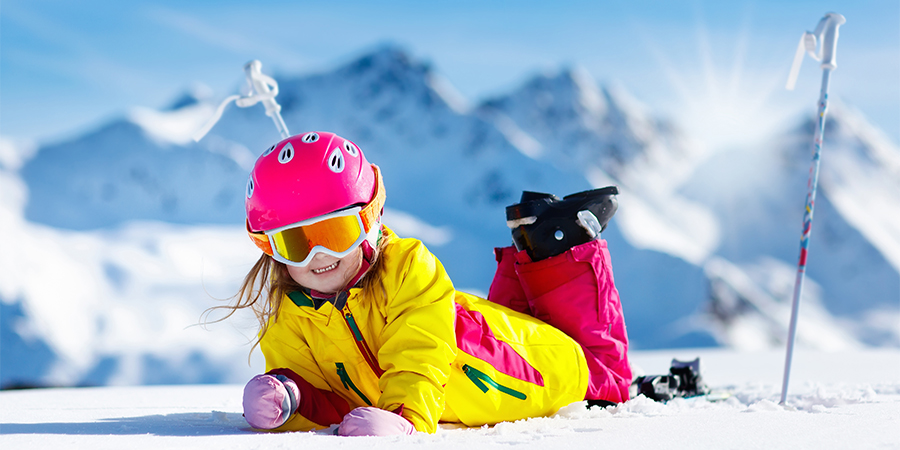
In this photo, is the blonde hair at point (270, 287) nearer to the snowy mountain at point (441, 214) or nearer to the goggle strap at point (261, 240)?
the goggle strap at point (261, 240)

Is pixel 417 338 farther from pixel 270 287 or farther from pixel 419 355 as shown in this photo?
pixel 270 287

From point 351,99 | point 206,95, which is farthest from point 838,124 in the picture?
point 206,95

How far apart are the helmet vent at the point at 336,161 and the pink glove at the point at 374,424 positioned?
0.60m

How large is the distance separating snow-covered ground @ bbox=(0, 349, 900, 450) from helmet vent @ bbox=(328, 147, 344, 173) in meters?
0.65

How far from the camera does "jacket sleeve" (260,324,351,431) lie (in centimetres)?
178

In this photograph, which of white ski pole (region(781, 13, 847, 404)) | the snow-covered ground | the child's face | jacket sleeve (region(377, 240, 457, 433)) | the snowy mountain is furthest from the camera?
the snowy mountain

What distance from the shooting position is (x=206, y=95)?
74438 mm

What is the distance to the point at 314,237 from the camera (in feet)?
5.39

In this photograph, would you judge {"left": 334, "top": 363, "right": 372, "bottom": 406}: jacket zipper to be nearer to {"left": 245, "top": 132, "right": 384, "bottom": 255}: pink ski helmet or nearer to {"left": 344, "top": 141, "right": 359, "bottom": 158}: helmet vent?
{"left": 245, "top": 132, "right": 384, "bottom": 255}: pink ski helmet

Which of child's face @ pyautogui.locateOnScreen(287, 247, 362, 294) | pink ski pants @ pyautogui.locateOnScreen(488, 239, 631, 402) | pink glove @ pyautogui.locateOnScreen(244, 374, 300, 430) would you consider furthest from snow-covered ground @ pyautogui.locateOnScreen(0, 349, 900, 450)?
child's face @ pyautogui.locateOnScreen(287, 247, 362, 294)

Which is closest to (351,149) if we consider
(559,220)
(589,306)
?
(559,220)

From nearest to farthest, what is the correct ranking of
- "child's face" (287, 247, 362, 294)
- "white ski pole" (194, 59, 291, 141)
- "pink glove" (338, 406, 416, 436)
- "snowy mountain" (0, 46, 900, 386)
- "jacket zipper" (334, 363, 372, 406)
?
"pink glove" (338, 406, 416, 436)
"child's face" (287, 247, 362, 294)
"jacket zipper" (334, 363, 372, 406)
"white ski pole" (194, 59, 291, 141)
"snowy mountain" (0, 46, 900, 386)

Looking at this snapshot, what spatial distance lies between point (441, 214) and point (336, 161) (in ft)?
179

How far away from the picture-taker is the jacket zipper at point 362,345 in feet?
5.75
